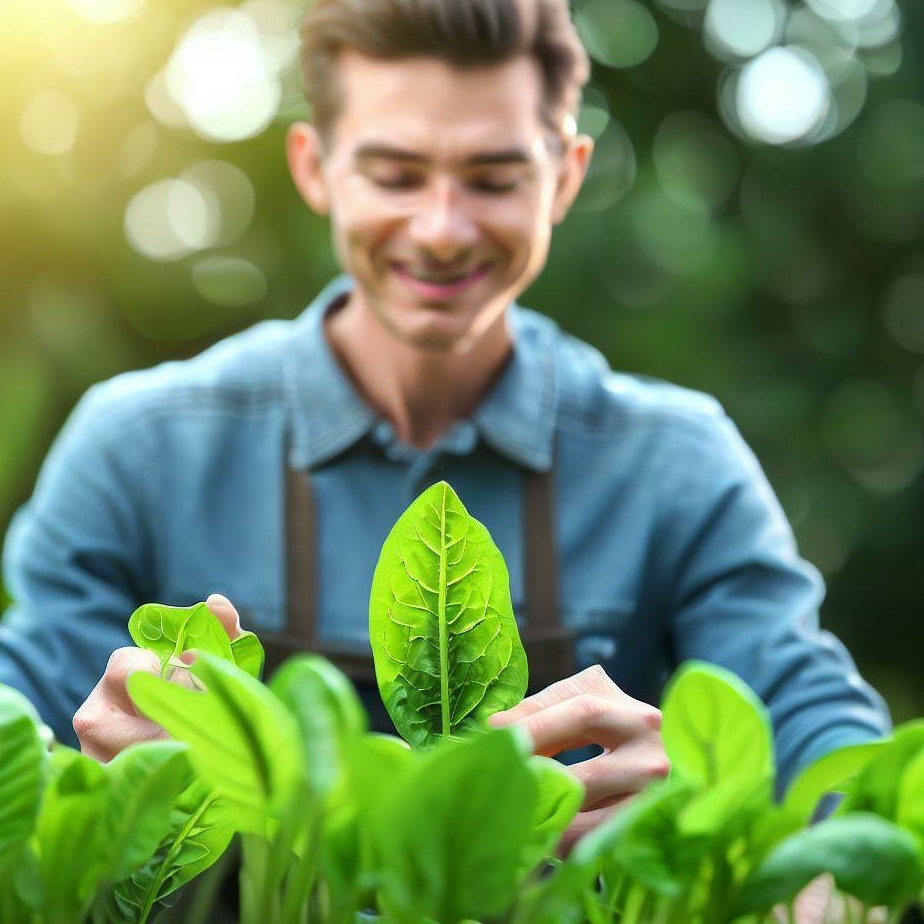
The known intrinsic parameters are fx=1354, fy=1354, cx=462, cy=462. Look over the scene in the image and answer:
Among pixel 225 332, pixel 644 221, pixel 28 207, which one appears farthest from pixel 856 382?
pixel 28 207

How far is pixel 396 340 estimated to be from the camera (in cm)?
119

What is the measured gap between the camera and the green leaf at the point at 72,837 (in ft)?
0.78

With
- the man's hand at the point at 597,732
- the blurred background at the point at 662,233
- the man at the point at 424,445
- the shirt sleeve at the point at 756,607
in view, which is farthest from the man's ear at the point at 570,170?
the blurred background at the point at 662,233

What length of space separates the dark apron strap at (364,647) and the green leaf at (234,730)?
854 mm

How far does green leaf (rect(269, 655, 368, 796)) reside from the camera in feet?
0.67

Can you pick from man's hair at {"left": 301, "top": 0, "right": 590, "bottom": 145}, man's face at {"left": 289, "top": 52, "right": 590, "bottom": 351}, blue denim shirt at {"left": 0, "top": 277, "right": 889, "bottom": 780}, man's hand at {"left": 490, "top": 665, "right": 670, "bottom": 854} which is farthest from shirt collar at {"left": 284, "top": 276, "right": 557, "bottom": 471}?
man's hand at {"left": 490, "top": 665, "right": 670, "bottom": 854}

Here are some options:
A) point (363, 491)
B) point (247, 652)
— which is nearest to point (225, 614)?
point (247, 652)

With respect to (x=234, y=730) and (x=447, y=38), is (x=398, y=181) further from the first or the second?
(x=234, y=730)

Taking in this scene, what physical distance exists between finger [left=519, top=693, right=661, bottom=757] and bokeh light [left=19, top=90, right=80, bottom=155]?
3.26m

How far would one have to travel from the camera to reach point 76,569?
110 centimetres

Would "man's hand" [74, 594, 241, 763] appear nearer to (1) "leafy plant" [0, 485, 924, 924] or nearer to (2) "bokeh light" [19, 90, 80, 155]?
(1) "leafy plant" [0, 485, 924, 924]

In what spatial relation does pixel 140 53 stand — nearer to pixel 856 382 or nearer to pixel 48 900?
pixel 856 382

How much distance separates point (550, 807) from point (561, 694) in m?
0.06

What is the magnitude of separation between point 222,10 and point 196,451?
8.32 feet
